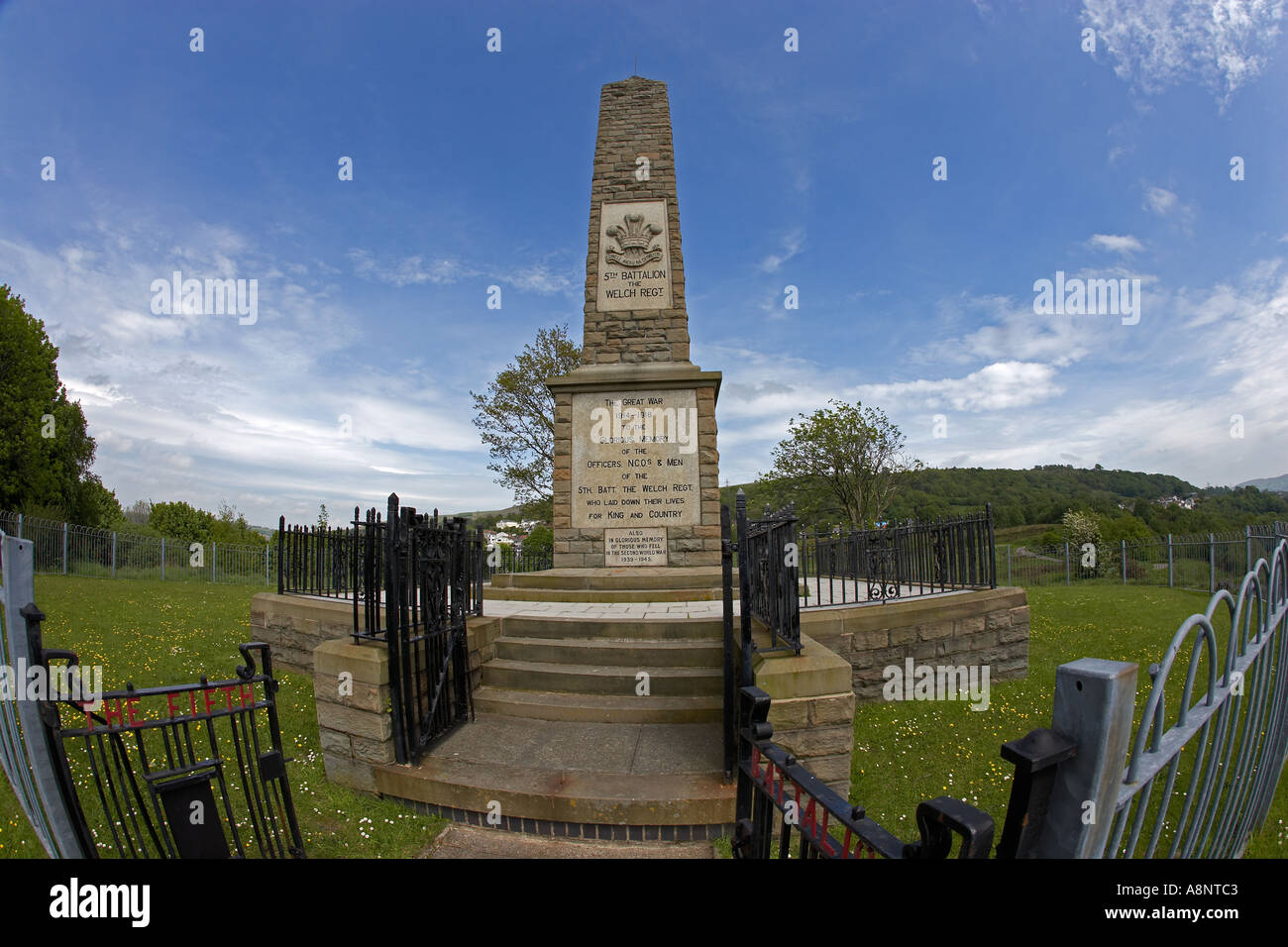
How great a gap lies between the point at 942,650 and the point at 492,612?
5210 millimetres

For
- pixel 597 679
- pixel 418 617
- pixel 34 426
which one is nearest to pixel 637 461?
pixel 597 679

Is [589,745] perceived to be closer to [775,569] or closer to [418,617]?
[418,617]

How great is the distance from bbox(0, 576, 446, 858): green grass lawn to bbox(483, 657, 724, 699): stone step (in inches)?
61.2

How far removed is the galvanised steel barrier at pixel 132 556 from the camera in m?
20.1

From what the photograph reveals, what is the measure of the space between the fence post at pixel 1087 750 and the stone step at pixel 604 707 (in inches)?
141

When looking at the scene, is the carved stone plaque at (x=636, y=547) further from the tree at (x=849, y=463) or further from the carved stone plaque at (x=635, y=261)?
the tree at (x=849, y=463)

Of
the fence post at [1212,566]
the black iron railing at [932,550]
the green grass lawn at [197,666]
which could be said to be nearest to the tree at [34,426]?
the green grass lawn at [197,666]

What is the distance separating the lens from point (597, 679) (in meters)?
5.20

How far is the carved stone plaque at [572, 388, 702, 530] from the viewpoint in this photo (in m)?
9.90

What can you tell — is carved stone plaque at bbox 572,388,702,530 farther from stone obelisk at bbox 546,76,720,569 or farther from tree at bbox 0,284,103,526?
tree at bbox 0,284,103,526
